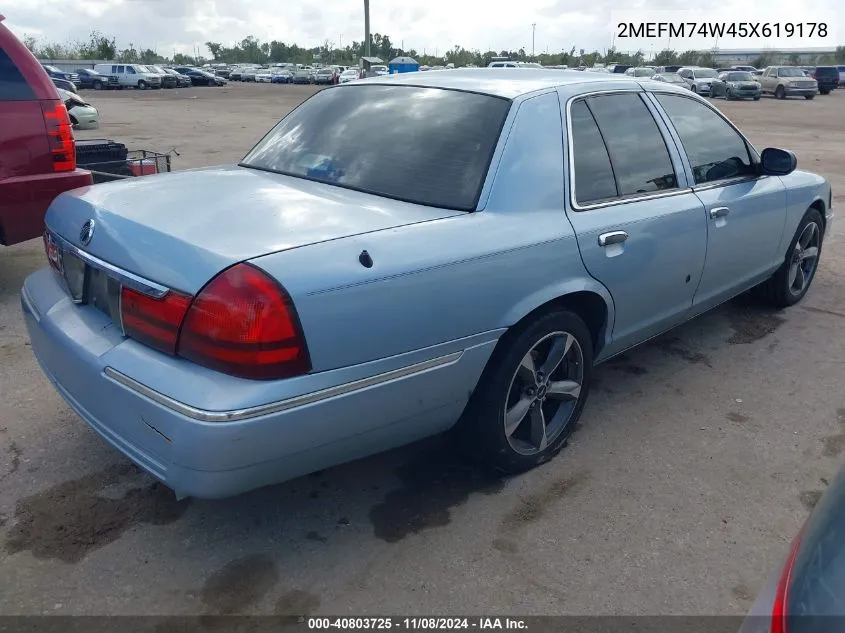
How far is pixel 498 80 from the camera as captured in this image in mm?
3453

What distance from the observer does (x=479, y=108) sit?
317 centimetres

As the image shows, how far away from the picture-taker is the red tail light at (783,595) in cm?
133

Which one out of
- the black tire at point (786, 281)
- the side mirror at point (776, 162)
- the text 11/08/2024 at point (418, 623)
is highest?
the side mirror at point (776, 162)

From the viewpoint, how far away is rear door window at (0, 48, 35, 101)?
4.77m

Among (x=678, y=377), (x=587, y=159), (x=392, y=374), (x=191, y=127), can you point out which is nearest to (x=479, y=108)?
(x=587, y=159)

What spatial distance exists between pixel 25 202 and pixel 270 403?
3.48 meters

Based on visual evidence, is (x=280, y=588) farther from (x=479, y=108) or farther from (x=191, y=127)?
(x=191, y=127)

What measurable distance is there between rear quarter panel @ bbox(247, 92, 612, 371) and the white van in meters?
50.0

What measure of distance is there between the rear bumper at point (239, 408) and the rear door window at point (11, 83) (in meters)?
2.65

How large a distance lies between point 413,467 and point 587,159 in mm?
1545

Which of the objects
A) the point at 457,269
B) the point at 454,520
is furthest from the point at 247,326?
the point at 454,520

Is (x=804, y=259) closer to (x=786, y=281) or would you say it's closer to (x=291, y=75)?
(x=786, y=281)

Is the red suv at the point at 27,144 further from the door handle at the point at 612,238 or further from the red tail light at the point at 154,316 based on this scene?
the door handle at the point at 612,238

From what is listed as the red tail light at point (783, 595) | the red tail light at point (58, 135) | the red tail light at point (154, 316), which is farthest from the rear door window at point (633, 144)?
the red tail light at point (58, 135)
